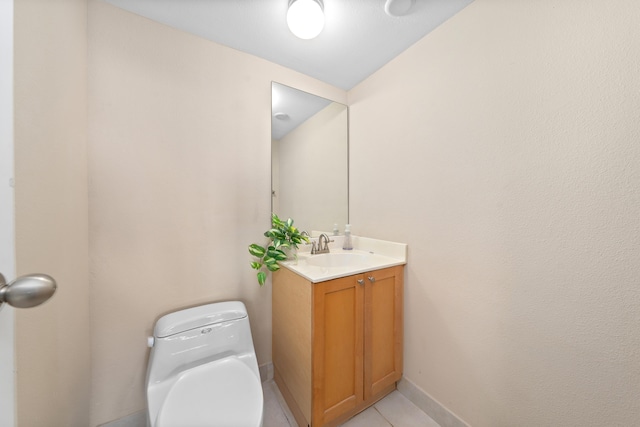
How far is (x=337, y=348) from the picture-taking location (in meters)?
1.14

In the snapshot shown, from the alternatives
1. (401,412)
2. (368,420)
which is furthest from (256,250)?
(401,412)

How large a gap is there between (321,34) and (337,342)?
1.79 meters

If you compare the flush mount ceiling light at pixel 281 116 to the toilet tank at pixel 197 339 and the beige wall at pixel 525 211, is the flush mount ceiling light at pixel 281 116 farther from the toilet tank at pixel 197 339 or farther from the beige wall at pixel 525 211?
the toilet tank at pixel 197 339

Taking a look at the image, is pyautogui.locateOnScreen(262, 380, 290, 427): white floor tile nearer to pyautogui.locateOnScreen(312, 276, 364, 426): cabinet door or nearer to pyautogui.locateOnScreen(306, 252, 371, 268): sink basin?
pyautogui.locateOnScreen(312, 276, 364, 426): cabinet door

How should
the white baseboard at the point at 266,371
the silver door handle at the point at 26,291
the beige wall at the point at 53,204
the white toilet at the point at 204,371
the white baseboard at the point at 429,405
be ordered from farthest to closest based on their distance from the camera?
the white baseboard at the point at 266,371 < the white baseboard at the point at 429,405 < the white toilet at the point at 204,371 < the beige wall at the point at 53,204 < the silver door handle at the point at 26,291

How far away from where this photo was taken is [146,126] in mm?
1174

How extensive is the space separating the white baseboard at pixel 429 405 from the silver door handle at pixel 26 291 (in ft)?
5.62

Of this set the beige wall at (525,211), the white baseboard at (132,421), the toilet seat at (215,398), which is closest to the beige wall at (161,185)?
the white baseboard at (132,421)

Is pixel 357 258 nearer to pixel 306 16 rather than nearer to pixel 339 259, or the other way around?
pixel 339 259

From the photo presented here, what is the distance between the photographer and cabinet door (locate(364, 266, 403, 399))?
48.8 inches

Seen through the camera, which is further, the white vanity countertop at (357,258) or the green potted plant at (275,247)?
the green potted plant at (275,247)

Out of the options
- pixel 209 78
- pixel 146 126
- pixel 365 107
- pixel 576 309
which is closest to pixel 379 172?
pixel 365 107

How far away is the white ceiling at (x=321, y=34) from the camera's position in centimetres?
112

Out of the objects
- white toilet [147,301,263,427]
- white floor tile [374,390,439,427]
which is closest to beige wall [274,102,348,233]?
white toilet [147,301,263,427]
